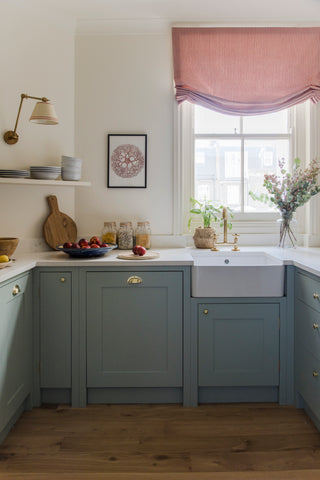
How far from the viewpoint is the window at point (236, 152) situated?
336 centimetres

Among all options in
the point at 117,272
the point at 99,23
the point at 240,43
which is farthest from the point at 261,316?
the point at 99,23

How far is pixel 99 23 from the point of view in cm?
317

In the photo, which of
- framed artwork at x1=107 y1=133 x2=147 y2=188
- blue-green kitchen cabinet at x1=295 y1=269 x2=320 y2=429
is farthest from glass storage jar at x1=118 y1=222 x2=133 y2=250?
blue-green kitchen cabinet at x1=295 y1=269 x2=320 y2=429

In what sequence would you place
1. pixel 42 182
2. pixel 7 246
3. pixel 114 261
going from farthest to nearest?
pixel 42 182, pixel 114 261, pixel 7 246

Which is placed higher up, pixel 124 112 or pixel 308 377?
pixel 124 112

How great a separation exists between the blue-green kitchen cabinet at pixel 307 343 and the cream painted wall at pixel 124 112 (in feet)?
3.94

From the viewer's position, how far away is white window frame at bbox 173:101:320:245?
128 inches

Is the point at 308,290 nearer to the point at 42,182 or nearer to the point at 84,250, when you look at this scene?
the point at 84,250

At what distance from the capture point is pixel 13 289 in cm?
219

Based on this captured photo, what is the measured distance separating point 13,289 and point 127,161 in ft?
4.72

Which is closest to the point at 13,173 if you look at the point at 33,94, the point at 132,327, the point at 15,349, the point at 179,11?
the point at 33,94

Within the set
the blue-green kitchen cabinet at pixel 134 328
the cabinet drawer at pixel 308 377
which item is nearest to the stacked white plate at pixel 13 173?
the blue-green kitchen cabinet at pixel 134 328

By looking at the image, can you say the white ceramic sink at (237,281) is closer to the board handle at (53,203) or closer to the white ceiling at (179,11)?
the board handle at (53,203)

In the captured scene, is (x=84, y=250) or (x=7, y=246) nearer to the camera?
(x=7, y=246)
